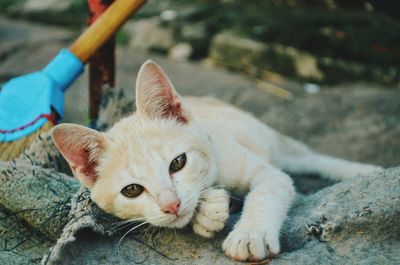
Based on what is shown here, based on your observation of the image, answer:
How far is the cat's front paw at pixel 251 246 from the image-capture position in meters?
1.40

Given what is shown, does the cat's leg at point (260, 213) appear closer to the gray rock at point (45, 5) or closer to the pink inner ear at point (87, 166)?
the pink inner ear at point (87, 166)

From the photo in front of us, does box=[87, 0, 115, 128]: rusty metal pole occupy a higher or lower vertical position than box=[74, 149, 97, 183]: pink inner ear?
lower

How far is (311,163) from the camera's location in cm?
267

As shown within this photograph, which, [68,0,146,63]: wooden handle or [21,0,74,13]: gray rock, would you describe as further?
[21,0,74,13]: gray rock

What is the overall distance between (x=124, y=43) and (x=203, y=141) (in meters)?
3.52

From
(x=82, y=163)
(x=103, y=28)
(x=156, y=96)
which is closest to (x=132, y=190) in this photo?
(x=82, y=163)

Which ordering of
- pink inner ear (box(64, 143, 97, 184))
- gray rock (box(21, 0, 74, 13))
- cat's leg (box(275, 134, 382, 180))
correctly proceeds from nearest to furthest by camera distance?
pink inner ear (box(64, 143, 97, 184)) < cat's leg (box(275, 134, 382, 180)) < gray rock (box(21, 0, 74, 13))

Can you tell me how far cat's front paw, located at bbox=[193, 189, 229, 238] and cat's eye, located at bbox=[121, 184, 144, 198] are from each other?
20 centimetres

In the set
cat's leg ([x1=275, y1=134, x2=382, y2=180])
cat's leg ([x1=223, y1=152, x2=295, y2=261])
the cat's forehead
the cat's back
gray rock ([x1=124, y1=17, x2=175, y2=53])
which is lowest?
gray rock ([x1=124, y1=17, x2=175, y2=53])

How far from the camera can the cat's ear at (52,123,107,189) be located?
5.17 ft

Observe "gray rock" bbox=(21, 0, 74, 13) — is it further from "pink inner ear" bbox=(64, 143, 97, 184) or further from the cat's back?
"pink inner ear" bbox=(64, 143, 97, 184)

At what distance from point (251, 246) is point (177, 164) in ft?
1.26

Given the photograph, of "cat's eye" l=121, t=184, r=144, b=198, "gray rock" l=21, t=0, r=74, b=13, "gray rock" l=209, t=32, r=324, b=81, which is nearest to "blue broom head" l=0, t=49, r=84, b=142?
"cat's eye" l=121, t=184, r=144, b=198

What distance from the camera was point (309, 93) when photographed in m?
3.78
